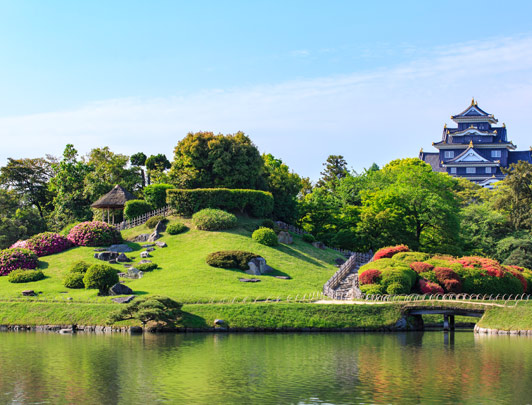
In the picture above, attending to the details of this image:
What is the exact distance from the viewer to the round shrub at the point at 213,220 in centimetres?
7262

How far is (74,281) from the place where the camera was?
185 ft

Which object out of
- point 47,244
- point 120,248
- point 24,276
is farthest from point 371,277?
point 47,244

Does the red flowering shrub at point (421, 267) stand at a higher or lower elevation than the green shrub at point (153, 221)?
lower

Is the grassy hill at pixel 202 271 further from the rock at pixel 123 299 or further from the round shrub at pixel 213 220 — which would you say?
the rock at pixel 123 299

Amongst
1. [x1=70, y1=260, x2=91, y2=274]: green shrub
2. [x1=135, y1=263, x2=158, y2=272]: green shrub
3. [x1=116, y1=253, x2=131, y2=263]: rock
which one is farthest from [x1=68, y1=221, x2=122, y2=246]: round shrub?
[x1=70, y1=260, x2=91, y2=274]: green shrub

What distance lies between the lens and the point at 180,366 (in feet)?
105

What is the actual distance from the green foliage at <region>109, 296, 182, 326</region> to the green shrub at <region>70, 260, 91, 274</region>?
44.5ft

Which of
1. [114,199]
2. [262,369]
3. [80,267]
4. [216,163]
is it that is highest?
[216,163]

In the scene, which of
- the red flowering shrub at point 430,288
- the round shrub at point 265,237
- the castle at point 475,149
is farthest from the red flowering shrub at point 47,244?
the castle at point 475,149

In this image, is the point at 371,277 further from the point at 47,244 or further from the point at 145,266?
the point at 47,244

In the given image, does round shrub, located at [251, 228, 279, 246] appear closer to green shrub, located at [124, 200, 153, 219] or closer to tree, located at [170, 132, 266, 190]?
tree, located at [170, 132, 266, 190]

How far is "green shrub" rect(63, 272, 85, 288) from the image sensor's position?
185 feet

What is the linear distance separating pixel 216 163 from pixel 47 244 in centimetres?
2218

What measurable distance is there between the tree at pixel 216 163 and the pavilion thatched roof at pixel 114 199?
20.8 feet
